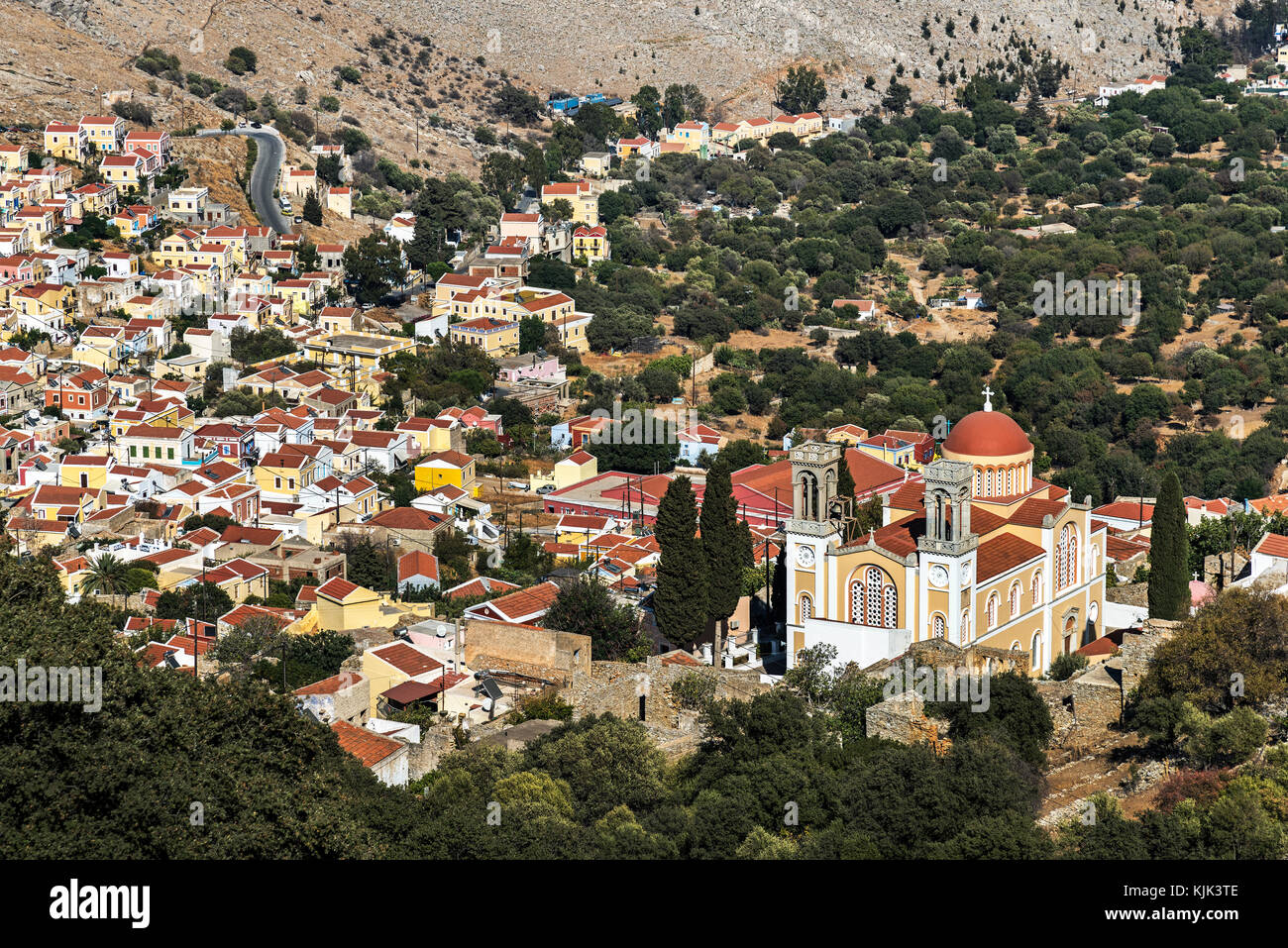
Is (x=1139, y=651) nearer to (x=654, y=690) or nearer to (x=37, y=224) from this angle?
(x=654, y=690)

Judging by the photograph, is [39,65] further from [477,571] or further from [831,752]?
[831,752]

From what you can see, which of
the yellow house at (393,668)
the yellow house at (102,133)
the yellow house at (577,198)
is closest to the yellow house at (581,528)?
the yellow house at (393,668)

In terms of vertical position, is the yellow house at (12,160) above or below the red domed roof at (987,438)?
above

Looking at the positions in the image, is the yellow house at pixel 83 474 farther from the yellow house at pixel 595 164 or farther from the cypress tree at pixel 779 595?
the yellow house at pixel 595 164

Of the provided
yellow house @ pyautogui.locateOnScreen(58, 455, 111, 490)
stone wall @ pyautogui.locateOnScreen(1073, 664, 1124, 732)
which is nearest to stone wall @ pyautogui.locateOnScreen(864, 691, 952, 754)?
stone wall @ pyautogui.locateOnScreen(1073, 664, 1124, 732)

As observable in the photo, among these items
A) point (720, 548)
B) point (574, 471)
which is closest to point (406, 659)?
point (720, 548)

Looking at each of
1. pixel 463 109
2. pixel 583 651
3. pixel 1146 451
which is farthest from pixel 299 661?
pixel 463 109
